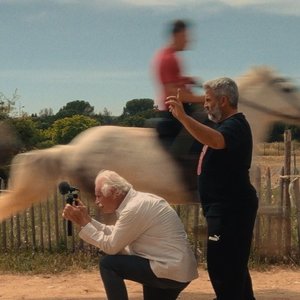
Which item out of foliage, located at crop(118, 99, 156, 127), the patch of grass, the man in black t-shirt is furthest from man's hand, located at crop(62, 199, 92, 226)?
the patch of grass

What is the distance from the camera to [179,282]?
4.79 metres

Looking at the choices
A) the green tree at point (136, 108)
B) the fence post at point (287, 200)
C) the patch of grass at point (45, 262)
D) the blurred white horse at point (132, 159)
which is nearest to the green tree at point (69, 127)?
the green tree at point (136, 108)

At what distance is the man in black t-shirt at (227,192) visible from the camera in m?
4.52

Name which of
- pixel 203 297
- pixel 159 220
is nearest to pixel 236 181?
pixel 159 220

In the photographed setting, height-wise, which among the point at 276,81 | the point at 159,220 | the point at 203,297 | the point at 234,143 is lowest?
the point at 203,297

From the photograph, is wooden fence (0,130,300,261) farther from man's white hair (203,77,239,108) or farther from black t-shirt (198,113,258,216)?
man's white hair (203,77,239,108)

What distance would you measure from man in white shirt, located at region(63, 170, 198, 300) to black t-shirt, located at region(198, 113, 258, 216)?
1.10ft

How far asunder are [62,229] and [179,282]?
5449mm

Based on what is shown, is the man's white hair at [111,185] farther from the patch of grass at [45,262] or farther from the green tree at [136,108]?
the green tree at [136,108]

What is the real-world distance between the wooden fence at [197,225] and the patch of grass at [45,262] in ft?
0.54

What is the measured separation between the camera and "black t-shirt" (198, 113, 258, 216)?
4.51 m

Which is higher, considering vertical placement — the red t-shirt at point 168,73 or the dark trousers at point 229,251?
the red t-shirt at point 168,73

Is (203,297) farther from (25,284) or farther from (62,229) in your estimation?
(62,229)

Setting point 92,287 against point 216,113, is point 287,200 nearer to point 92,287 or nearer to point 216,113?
point 92,287
